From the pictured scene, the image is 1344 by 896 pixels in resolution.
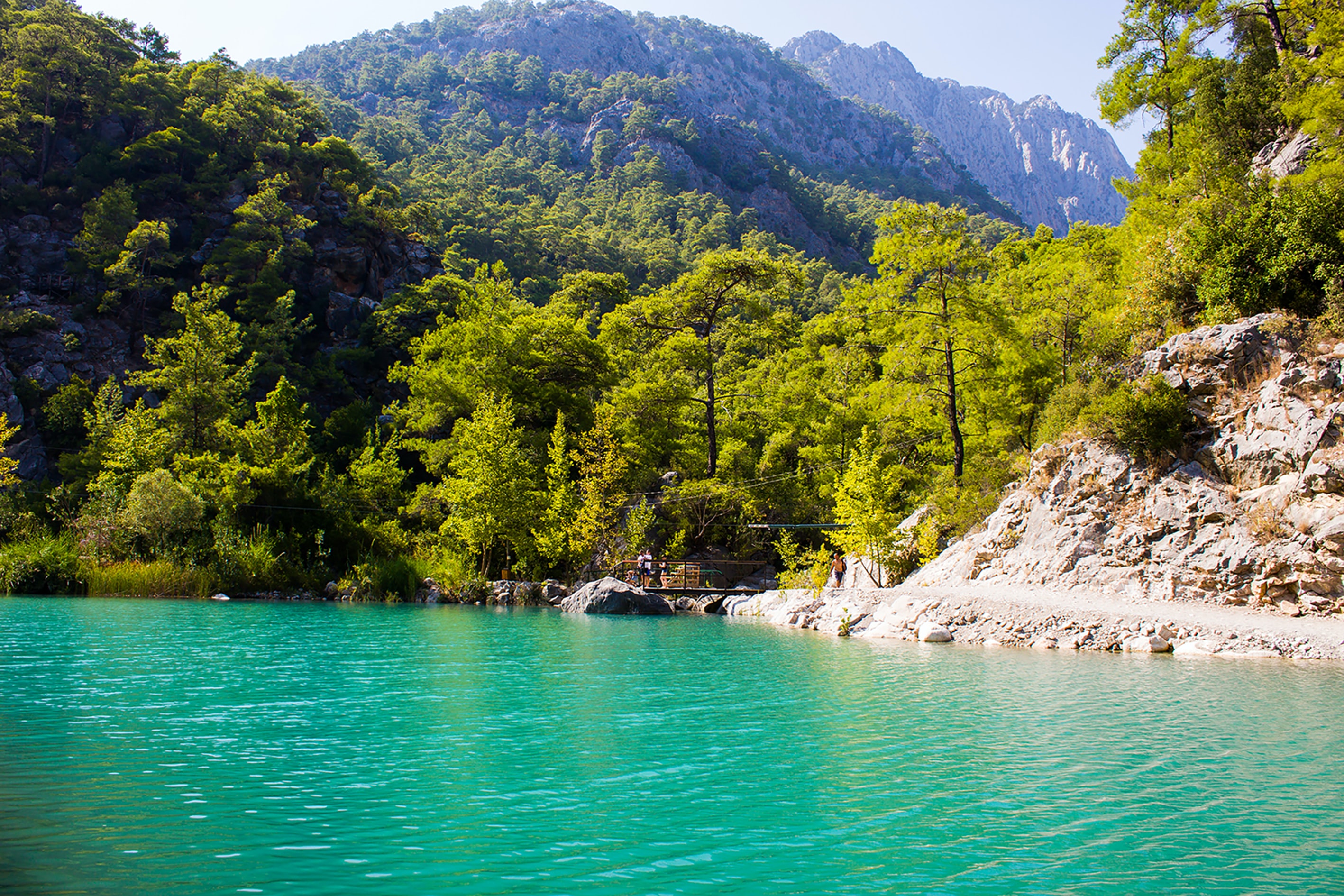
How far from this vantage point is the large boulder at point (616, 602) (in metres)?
30.1

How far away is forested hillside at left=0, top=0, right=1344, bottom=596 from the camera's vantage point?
29141 mm

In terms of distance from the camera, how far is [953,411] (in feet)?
101

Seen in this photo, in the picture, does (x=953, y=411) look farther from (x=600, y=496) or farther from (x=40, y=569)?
(x=40, y=569)

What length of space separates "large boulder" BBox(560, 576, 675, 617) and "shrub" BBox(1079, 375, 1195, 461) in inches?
650

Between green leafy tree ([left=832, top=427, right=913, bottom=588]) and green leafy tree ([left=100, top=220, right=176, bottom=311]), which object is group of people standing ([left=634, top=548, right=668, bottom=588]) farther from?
green leafy tree ([left=100, top=220, right=176, bottom=311])

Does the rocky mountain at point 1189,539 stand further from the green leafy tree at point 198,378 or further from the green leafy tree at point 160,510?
the green leafy tree at point 198,378

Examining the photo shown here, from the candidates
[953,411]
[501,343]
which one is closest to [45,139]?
[501,343]

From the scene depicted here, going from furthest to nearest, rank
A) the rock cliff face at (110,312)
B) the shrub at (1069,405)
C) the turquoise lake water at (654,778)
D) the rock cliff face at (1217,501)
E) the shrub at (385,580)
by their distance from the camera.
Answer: the rock cliff face at (110,312) < the shrub at (385,580) < the shrub at (1069,405) < the rock cliff face at (1217,501) < the turquoise lake water at (654,778)

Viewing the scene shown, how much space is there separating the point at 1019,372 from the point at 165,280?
50.8 metres

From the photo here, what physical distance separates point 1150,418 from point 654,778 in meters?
21.3

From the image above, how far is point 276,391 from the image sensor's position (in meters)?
41.2

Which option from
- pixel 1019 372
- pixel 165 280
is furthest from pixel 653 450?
pixel 165 280

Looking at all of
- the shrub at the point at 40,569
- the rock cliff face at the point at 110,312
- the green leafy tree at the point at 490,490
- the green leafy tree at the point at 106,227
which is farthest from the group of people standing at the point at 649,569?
the green leafy tree at the point at 106,227

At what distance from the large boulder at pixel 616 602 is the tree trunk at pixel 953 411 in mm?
12502
